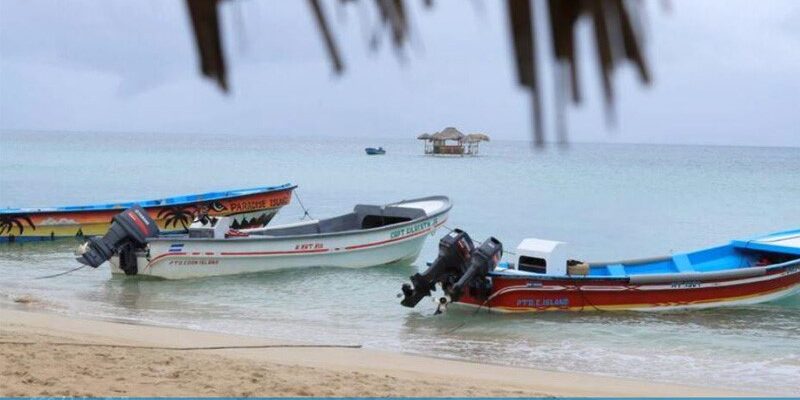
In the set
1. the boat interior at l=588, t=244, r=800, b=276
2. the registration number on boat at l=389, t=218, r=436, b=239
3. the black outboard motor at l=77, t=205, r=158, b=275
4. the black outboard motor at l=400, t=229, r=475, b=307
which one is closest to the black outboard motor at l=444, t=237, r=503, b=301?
the black outboard motor at l=400, t=229, r=475, b=307

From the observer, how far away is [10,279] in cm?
1638

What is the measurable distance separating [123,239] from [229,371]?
7487 mm

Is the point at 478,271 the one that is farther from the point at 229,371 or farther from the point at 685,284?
the point at 229,371

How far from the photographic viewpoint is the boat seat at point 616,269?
44.3ft

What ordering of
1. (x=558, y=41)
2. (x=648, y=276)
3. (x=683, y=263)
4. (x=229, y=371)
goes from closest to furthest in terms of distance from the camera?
(x=558, y=41) → (x=229, y=371) → (x=648, y=276) → (x=683, y=263)

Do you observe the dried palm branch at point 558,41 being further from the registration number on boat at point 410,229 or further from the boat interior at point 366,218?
the boat interior at point 366,218

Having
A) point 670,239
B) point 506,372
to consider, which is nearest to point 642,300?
point 506,372

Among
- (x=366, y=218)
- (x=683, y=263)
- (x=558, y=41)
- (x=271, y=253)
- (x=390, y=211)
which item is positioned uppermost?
(x=558, y=41)

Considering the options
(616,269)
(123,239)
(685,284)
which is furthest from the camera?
(123,239)

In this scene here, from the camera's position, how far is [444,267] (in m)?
11.8

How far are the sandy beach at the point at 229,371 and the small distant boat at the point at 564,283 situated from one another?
1.85 meters

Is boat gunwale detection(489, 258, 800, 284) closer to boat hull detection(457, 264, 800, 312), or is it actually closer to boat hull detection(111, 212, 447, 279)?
boat hull detection(457, 264, 800, 312)

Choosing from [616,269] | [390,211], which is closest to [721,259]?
[616,269]

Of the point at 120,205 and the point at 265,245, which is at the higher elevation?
the point at 120,205
